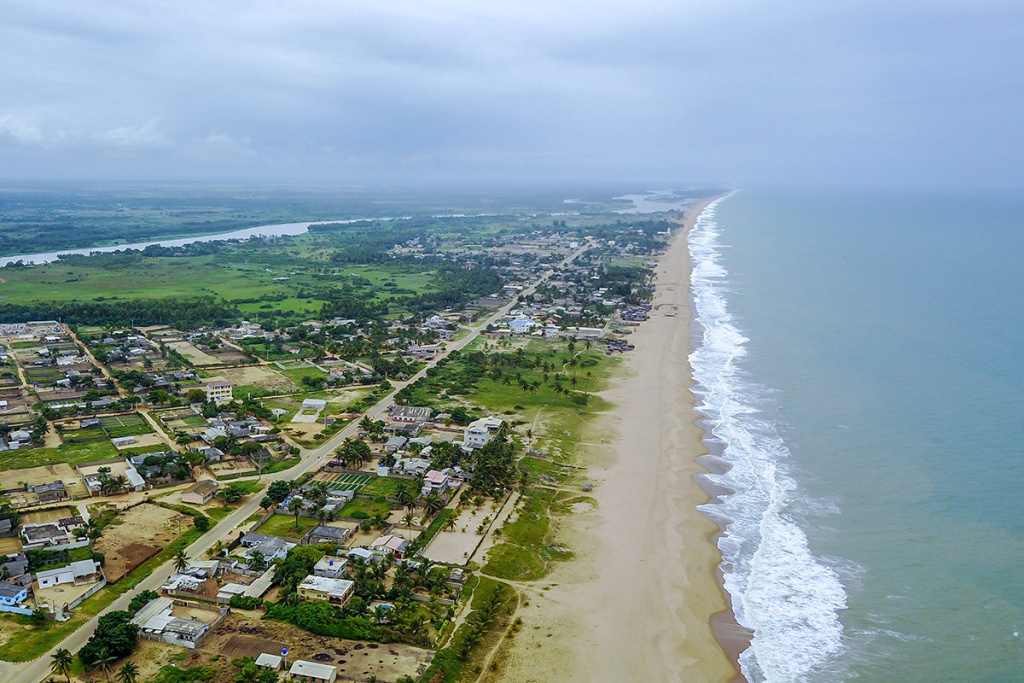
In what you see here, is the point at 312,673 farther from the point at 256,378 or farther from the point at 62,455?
the point at 256,378

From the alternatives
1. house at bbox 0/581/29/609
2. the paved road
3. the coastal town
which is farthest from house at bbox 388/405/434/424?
house at bbox 0/581/29/609

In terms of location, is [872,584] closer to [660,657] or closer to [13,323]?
[660,657]

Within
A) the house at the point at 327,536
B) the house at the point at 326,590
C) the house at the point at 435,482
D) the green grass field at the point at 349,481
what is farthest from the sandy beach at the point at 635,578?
the green grass field at the point at 349,481

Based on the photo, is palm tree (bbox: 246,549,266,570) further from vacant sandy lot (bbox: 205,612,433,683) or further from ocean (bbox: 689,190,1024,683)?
ocean (bbox: 689,190,1024,683)

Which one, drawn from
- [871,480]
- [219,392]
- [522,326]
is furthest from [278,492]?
[522,326]

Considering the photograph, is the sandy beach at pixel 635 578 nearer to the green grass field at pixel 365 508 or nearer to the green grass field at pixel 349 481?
the green grass field at pixel 365 508

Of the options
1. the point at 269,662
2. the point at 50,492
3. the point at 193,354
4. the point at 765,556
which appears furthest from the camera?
the point at 193,354
